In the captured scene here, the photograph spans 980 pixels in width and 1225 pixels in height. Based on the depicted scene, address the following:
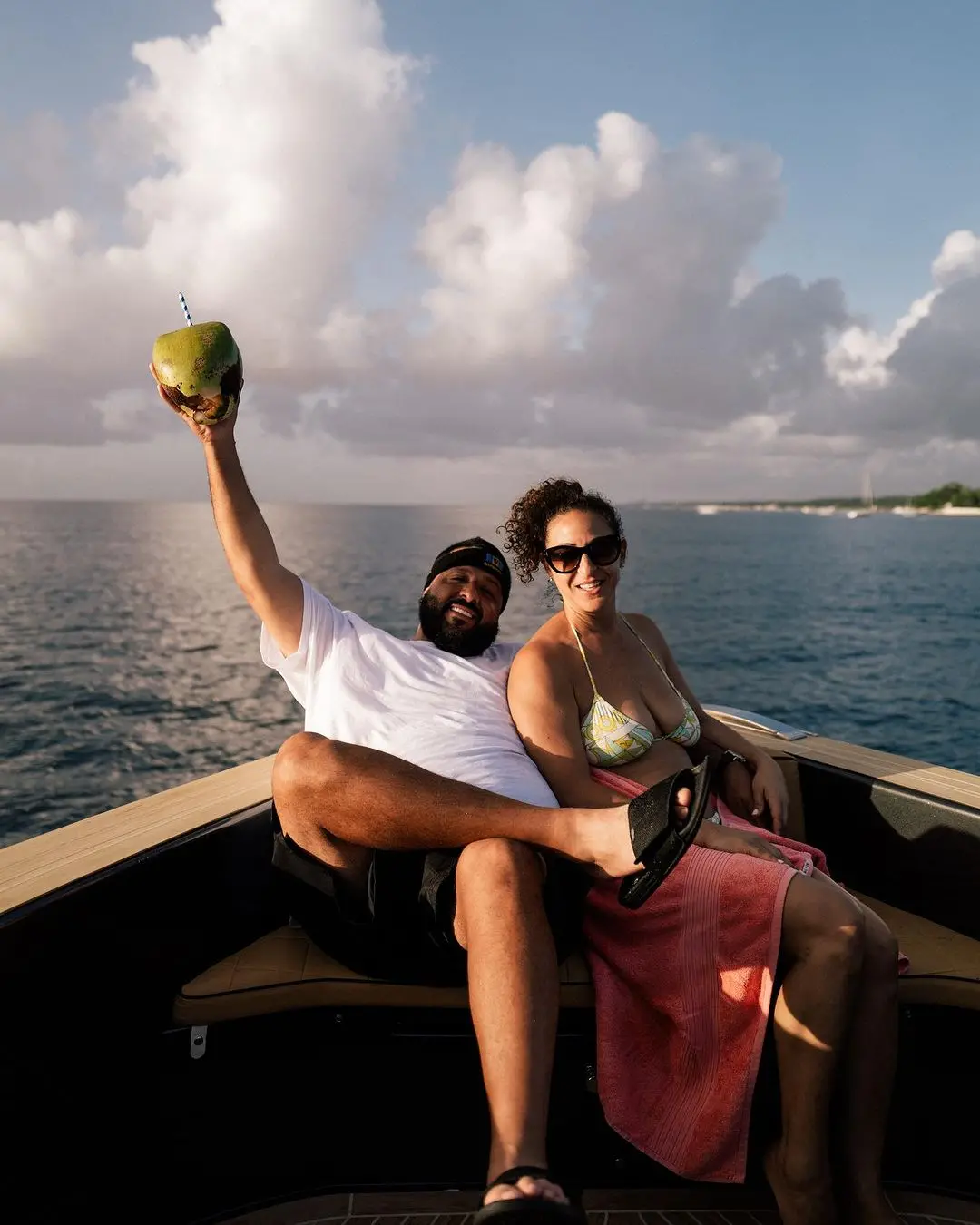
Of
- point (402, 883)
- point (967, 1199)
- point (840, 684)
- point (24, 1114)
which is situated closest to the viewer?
point (24, 1114)

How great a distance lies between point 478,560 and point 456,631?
28cm

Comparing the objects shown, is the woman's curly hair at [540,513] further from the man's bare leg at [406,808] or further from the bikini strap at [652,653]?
the man's bare leg at [406,808]

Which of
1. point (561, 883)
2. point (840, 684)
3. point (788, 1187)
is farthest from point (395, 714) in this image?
point (840, 684)

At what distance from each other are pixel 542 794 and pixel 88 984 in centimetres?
119

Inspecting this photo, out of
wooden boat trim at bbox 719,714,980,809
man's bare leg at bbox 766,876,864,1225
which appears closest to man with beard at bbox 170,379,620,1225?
man's bare leg at bbox 766,876,864,1225

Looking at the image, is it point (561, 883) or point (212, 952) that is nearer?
point (561, 883)

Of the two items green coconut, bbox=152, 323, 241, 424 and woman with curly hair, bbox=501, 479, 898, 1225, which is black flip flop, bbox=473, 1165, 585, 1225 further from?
green coconut, bbox=152, 323, 241, 424

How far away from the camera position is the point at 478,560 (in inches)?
122

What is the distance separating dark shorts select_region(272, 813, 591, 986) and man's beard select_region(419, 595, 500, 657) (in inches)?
36.1

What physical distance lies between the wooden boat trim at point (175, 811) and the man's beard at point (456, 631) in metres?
0.72

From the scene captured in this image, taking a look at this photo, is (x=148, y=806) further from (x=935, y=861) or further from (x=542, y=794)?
(x=935, y=861)

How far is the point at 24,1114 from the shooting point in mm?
1857

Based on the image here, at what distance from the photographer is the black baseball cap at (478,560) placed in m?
3.10

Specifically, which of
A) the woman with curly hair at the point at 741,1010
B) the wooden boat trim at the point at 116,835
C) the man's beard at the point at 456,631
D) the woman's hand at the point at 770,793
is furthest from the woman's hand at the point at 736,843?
the wooden boat trim at the point at 116,835
